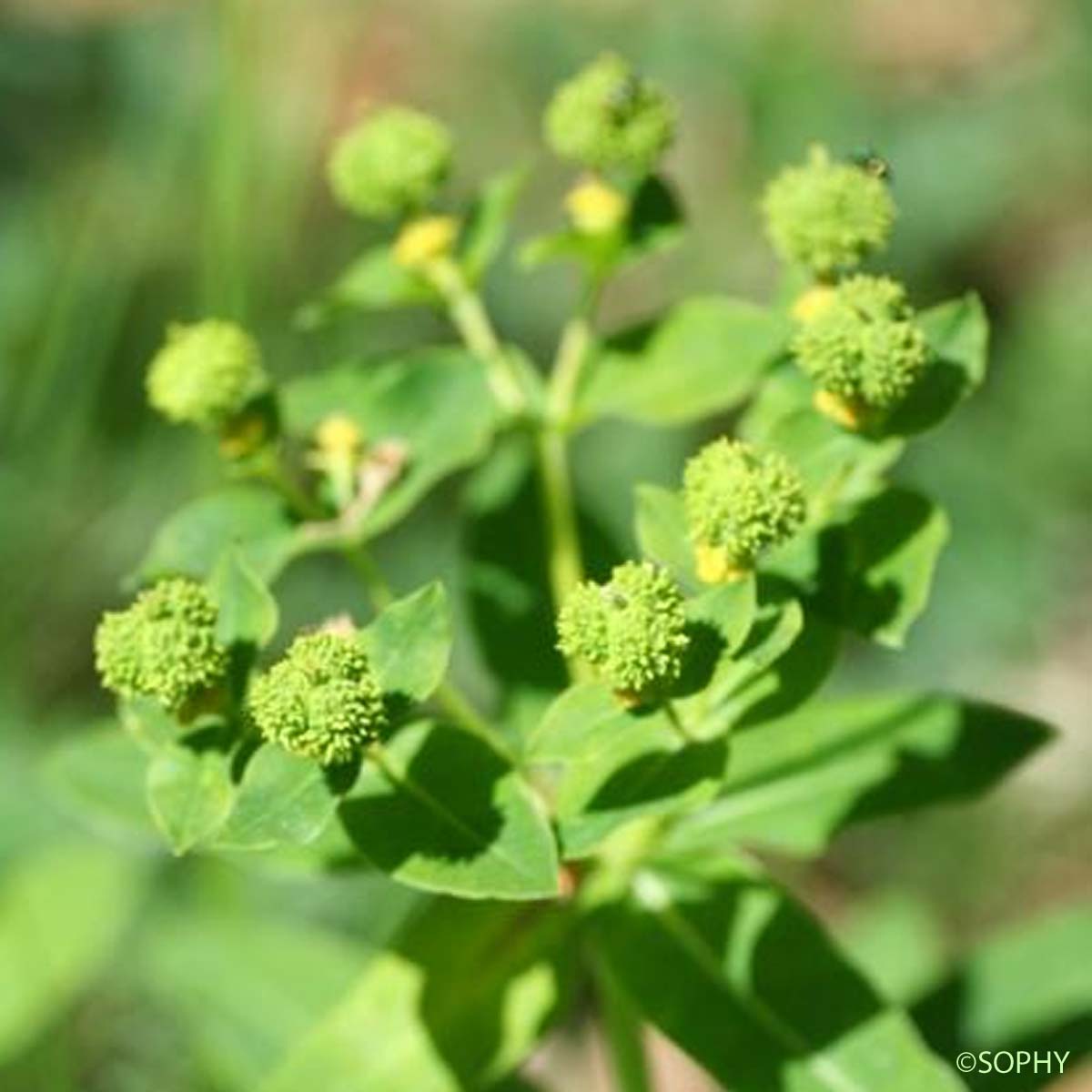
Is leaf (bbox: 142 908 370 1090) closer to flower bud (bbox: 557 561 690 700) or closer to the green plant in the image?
the green plant

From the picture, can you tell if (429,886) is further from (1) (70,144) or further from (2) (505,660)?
(1) (70,144)

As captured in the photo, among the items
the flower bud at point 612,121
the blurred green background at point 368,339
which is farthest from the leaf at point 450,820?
the blurred green background at point 368,339

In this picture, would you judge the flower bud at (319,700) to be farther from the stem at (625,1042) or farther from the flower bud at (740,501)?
the stem at (625,1042)


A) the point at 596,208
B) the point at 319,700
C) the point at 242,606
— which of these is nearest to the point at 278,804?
the point at 319,700

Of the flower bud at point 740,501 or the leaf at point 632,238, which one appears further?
the leaf at point 632,238

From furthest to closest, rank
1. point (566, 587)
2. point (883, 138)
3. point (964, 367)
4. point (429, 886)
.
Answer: point (883, 138), point (566, 587), point (964, 367), point (429, 886)

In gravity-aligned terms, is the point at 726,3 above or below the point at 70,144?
above

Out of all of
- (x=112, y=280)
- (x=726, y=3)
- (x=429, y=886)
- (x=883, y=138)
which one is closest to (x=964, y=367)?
(x=429, y=886)
